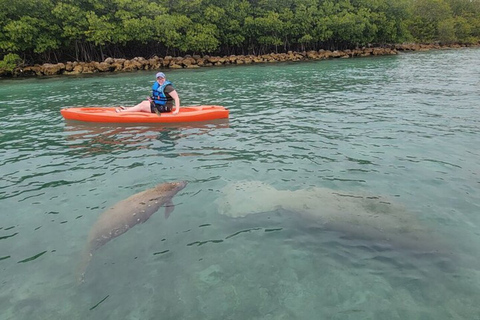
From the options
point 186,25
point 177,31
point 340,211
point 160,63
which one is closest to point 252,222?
point 340,211

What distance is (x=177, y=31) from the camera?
1553 inches

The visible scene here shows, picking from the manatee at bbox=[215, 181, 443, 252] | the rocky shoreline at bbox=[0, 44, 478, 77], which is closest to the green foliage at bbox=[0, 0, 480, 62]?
the rocky shoreline at bbox=[0, 44, 478, 77]

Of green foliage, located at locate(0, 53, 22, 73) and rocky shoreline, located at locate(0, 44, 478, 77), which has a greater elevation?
green foliage, located at locate(0, 53, 22, 73)

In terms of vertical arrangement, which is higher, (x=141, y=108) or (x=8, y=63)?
(x=8, y=63)

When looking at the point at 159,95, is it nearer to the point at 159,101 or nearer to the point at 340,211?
the point at 159,101

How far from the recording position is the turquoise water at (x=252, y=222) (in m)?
3.45

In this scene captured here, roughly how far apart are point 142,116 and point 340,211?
762 cm

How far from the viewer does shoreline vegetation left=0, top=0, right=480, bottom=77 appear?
30.6m

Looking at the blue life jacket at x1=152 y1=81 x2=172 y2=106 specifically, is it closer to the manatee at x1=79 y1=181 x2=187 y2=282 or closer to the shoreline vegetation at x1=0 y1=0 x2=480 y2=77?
the manatee at x1=79 y1=181 x2=187 y2=282

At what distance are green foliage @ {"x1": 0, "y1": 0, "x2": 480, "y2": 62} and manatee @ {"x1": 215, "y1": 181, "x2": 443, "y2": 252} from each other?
31.9 meters

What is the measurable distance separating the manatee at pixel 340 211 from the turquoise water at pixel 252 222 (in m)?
0.03

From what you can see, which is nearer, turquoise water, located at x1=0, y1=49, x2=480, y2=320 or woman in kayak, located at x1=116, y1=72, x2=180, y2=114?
turquoise water, located at x1=0, y1=49, x2=480, y2=320

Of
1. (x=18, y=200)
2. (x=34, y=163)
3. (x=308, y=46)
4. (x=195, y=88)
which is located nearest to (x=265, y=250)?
(x=18, y=200)

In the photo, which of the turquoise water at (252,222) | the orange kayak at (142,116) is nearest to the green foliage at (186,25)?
the orange kayak at (142,116)
